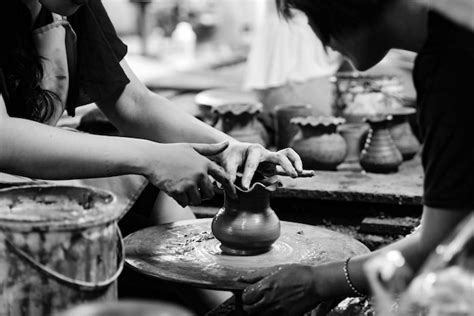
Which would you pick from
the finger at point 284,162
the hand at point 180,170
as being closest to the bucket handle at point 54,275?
the hand at point 180,170

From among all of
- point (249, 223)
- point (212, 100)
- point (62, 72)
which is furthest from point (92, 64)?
point (212, 100)

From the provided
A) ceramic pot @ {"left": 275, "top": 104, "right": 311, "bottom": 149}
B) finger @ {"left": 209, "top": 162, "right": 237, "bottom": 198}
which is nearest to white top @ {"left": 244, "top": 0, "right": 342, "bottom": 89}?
ceramic pot @ {"left": 275, "top": 104, "right": 311, "bottom": 149}

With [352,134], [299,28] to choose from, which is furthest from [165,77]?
[352,134]

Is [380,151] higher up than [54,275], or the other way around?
[54,275]

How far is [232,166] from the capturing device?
8.38 feet

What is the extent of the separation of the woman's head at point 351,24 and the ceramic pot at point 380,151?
210 cm

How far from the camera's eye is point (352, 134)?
4328 mm

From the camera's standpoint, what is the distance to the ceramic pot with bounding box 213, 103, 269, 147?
405cm

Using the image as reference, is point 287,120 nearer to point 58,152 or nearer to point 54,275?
point 58,152

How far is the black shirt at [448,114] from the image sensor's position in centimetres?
165

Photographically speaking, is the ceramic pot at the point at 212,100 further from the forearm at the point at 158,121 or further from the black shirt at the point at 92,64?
the black shirt at the point at 92,64

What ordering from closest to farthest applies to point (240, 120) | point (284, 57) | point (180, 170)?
point (180, 170) < point (240, 120) < point (284, 57)

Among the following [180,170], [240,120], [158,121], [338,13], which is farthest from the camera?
[240,120]

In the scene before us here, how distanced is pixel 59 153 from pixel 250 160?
62 centimetres
